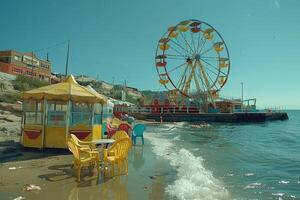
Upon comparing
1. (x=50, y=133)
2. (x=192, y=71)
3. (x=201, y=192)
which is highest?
(x=192, y=71)

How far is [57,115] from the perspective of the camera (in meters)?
10.8

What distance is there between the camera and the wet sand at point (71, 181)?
236 inches

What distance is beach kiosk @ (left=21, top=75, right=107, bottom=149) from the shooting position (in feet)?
34.2

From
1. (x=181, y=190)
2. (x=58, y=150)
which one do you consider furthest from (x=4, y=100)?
(x=181, y=190)

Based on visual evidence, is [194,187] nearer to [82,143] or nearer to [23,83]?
[82,143]

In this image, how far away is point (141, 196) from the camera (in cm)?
614

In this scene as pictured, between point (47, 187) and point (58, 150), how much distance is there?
14.8ft

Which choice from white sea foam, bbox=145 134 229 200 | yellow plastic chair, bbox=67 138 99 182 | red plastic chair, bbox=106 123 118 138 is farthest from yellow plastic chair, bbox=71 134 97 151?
red plastic chair, bbox=106 123 118 138

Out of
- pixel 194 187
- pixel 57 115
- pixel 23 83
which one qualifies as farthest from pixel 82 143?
pixel 23 83

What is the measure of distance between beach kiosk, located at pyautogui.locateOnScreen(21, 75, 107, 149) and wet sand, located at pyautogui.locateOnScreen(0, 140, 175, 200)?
0.98 m

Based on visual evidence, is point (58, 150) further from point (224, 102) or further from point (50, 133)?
point (224, 102)

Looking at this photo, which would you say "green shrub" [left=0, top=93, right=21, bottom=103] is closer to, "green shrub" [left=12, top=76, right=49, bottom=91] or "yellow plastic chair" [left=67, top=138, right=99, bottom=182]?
"green shrub" [left=12, top=76, right=49, bottom=91]

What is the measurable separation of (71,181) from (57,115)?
4328mm

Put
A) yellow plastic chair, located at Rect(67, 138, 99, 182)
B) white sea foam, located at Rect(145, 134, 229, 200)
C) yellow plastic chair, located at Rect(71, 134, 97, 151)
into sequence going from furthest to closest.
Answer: yellow plastic chair, located at Rect(71, 134, 97, 151), yellow plastic chair, located at Rect(67, 138, 99, 182), white sea foam, located at Rect(145, 134, 229, 200)
